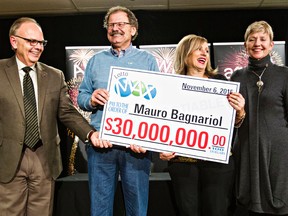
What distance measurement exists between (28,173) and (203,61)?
1.23 metres

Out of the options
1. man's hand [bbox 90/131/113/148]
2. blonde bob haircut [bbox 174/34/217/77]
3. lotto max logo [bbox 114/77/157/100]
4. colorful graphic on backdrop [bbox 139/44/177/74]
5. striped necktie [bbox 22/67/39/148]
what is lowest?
man's hand [bbox 90/131/113/148]

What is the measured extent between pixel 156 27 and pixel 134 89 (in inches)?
92.1

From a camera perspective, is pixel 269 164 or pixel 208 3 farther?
pixel 208 3

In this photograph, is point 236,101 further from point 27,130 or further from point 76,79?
point 76,79

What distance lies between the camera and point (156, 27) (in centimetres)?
418

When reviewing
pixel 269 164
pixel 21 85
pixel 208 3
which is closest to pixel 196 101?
pixel 269 164

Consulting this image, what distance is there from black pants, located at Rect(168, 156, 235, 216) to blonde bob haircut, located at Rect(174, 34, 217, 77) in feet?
1.83

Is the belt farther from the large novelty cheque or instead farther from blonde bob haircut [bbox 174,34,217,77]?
blonde bob haircut [bbox 174,34,217,77]

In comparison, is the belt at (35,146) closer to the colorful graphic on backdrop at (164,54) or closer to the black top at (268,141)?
the black top at (268,141)

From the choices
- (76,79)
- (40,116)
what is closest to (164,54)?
(76,79)

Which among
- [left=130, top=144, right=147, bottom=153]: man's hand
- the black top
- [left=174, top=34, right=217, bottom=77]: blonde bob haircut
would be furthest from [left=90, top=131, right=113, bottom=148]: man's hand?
the black top

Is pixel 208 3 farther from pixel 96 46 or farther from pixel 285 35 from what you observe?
pixel 96 46

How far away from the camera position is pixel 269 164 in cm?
207

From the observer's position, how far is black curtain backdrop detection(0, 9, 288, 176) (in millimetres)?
4129
